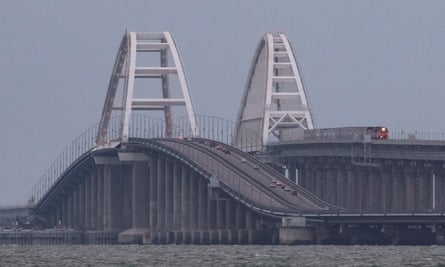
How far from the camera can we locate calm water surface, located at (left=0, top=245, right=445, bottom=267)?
151125 millimetres

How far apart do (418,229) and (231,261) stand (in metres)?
47.2

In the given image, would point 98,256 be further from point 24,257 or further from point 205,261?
point 205,261

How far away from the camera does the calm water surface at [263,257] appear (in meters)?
151

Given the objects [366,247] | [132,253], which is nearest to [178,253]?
[132,253]

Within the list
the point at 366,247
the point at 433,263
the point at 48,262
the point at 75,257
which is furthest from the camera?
the point at 366,247

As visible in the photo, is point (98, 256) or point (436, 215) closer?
point (98, 256)

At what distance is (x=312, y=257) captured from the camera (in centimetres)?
16262

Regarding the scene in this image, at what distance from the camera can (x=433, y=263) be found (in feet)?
488

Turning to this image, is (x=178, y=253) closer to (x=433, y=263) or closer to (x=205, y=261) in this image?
(x=205, y=261)

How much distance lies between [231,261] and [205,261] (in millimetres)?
1881

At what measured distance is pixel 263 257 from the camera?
538ft

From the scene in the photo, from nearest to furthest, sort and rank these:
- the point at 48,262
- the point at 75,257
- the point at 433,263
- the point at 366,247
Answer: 1. the point at 433,263
2. the point at 48,262
3. the point at 75,257
4. the point at 366,247

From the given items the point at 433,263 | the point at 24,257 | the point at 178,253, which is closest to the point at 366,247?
the point at 178,253

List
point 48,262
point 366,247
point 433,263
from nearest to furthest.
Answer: point 433,263 → point 48,262 → point 366,247
